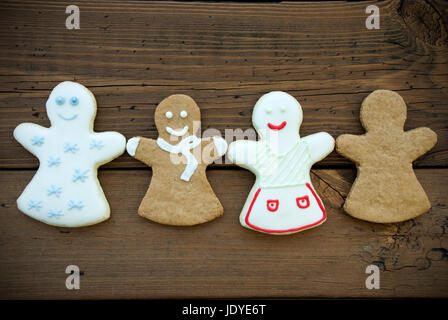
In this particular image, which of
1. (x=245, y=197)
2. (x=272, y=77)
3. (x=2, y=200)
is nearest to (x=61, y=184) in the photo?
(x=2, y=200)

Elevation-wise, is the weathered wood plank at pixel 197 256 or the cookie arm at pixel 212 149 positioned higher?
the cookie arm at pixel 212 149

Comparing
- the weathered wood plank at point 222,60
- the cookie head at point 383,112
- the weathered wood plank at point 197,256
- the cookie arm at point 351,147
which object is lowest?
the weathered wood plank at point 197,256

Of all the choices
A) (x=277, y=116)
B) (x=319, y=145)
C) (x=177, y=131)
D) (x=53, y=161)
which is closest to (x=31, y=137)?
(x=53, y=161)

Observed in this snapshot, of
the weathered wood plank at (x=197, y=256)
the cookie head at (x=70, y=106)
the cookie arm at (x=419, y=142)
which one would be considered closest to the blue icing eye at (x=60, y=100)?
the cookie head at (x=70, y=106)

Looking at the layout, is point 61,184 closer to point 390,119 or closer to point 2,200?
point 2,200

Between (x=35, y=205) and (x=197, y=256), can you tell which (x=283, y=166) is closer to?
(x=197, y=256)

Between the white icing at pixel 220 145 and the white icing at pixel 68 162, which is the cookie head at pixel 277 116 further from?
the white icing at pixel 68 162
